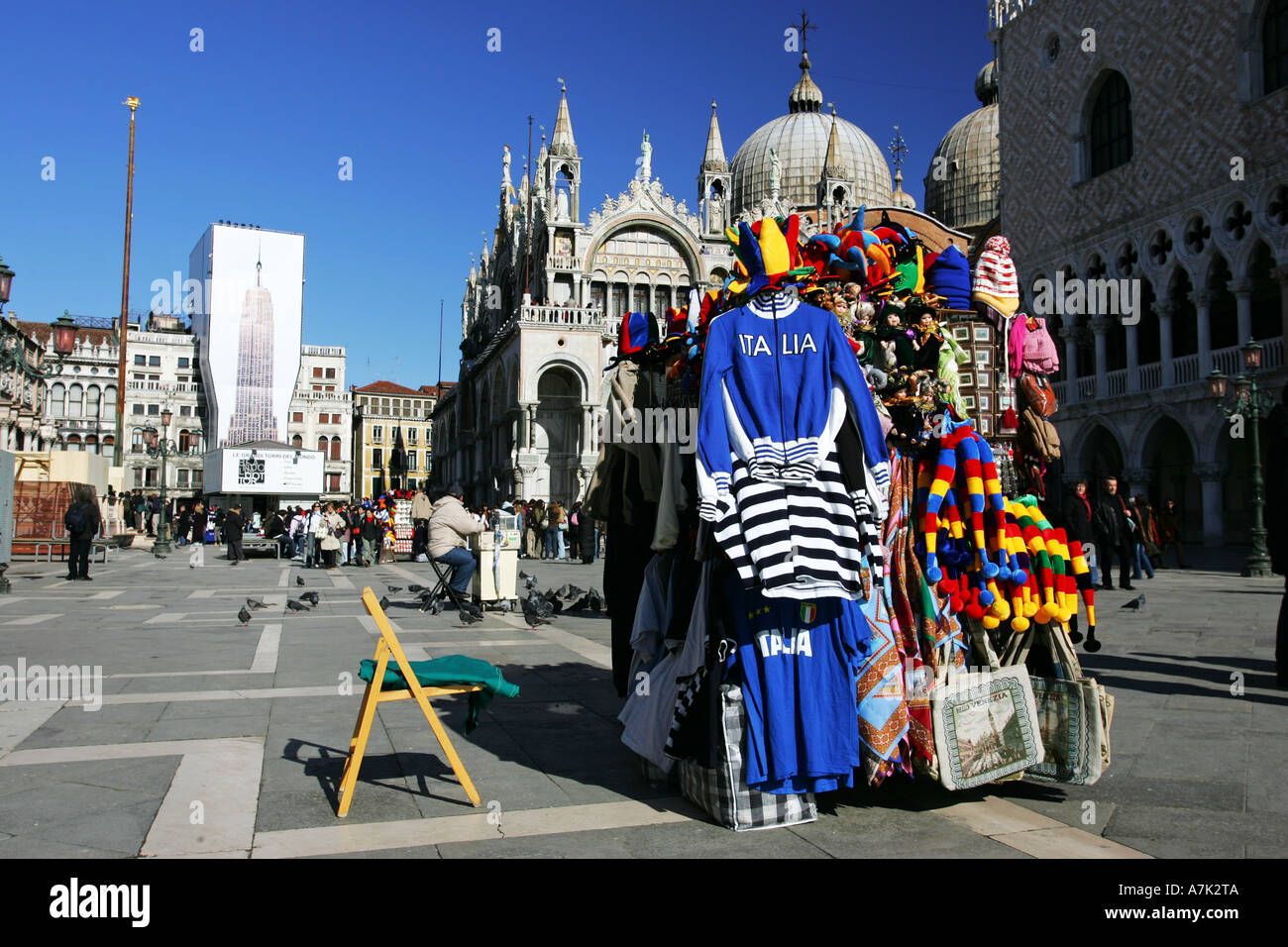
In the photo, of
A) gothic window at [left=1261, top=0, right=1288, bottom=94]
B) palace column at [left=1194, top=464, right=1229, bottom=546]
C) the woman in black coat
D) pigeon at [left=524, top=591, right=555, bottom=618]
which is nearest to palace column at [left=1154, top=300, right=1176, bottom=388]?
palace column at [left=1194, top=464, right=1229, bottom=546]

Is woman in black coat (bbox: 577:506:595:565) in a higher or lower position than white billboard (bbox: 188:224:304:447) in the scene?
lower

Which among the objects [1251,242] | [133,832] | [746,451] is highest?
[1251,242]

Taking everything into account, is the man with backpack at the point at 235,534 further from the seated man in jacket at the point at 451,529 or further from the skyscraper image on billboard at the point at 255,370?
the skyscraper image on billboard at the point at 255,370

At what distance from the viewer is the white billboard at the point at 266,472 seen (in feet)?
128

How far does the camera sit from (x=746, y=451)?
3.84 m

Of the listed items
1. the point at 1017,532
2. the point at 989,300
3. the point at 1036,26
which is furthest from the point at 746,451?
the point at 1036,26

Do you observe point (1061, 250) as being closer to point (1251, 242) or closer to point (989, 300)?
point (1251, 242)

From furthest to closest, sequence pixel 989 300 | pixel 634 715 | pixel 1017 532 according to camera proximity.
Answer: pixel 989 300 → pixel 634 715 → pixel 1017 532

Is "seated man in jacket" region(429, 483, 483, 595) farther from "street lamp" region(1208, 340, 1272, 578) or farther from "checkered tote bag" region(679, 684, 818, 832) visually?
"street lamp" region(1208, 340, 1272, 578)

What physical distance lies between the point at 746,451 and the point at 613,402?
147 cm

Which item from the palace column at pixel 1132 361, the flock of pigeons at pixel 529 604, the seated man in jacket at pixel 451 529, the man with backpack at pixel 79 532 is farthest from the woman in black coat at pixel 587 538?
the palace column at pixel 1132 361

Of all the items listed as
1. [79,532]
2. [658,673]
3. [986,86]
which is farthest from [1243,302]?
[986,86]

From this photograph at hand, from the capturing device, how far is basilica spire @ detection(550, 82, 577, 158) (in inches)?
1668

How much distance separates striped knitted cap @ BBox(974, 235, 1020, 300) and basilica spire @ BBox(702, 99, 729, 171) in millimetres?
41399
